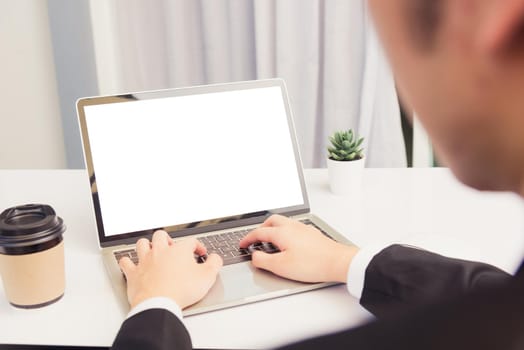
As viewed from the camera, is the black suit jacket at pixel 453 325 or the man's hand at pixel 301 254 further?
the man's hand at pixel 301 254

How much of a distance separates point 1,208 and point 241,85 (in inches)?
19.2

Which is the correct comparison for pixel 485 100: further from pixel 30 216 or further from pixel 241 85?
pixel 241 85

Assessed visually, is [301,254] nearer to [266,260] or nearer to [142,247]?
[266,260]

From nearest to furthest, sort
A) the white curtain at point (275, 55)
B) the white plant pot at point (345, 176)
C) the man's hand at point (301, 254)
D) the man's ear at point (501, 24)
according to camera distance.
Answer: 1. the man's ear at point (501, 24)
2. the man's hand at point (301, 254)
3. the white plant pot at point (345, 176)
4. the white curtain at point (275, 55)

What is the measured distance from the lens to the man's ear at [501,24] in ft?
0.60

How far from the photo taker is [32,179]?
126 cm

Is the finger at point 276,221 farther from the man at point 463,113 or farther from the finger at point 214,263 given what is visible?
the man at point 463,113

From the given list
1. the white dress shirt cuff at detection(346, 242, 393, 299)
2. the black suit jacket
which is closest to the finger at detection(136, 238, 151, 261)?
the white dress shirt cuff at detection(346, 242, 393, 299)

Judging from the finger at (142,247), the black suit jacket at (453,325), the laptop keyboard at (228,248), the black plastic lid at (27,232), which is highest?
the black suit jacket at (453,325)

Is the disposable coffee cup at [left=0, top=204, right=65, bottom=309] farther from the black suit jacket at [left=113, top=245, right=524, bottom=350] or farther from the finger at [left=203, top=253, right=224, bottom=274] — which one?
the black suit jacket at [left=113, top=245, right=524, bottom=350]

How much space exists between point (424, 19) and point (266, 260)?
0.64 m

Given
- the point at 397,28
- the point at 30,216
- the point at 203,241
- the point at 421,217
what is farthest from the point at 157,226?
the point at 397,28

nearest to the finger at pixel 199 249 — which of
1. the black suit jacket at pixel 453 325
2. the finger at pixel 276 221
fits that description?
the finger at pixel 276 221

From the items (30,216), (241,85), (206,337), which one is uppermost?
(241,85)
